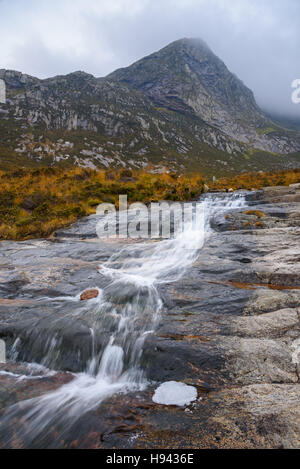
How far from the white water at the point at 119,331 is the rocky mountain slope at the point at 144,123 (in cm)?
4088

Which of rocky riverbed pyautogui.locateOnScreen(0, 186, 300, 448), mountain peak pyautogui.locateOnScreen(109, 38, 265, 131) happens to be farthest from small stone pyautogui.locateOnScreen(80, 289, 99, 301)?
mountain peak pyautogui.locateOnScreen(109, 38, 265, 131)

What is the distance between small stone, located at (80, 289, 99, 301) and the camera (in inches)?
216

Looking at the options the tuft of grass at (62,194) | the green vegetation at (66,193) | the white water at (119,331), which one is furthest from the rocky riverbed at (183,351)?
the tuft of grass at (62,194)

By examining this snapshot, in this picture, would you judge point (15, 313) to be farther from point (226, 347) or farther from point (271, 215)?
point (271, 215)

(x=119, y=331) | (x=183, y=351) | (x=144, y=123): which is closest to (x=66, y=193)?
(x=119, y=331)

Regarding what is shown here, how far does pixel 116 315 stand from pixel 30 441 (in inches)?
84.8

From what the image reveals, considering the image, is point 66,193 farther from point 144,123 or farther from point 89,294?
point 144,123

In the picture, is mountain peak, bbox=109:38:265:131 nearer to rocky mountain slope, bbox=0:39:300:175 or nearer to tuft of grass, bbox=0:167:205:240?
rocky mountain slope, bbox=0:39:300:175

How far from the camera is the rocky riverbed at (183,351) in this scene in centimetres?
267

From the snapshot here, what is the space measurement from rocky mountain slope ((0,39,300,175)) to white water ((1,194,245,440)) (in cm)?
4088

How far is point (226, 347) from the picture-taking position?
3568 mm

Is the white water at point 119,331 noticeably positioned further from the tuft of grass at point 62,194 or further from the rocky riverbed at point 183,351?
the tuft of grass at point 62,194

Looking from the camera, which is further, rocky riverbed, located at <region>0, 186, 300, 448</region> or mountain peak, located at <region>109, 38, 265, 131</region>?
mountain peak, located at <region>109, 38, 265, 131</region>

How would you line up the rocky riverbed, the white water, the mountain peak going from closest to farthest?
the rocky riverbed, the white water, the mountain peak
